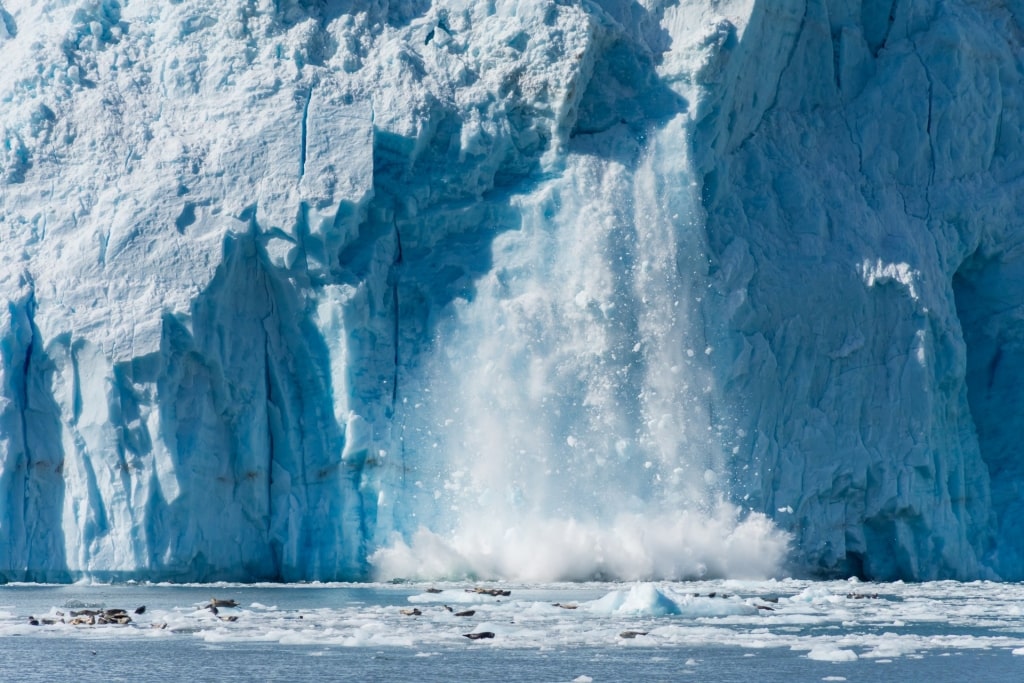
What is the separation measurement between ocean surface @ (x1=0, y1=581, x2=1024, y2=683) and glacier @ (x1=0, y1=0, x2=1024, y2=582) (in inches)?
58.2

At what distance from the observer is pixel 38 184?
20188mm

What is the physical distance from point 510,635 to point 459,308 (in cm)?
801

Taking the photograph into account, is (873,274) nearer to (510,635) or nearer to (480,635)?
(510,635)

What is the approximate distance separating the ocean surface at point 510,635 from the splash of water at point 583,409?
137 centimetres

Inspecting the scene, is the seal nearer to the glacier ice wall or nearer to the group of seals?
the group of seals

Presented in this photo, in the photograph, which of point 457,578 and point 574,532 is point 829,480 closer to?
point 574,532

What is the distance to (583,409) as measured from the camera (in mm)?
20469

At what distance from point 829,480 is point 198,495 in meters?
7.89

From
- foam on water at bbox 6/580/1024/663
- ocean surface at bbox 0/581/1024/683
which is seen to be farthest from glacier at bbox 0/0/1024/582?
ocean surface at bbox 0/581/1024/683

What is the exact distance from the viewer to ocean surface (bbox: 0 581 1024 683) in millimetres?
10984

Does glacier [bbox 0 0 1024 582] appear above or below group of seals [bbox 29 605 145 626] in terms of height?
above

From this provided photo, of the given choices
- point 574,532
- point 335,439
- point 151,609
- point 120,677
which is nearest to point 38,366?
point 335,439

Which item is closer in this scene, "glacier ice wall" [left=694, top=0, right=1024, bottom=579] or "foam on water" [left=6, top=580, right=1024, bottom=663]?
"foam on water" [left=6, top=580, right=1024, bottom=663]

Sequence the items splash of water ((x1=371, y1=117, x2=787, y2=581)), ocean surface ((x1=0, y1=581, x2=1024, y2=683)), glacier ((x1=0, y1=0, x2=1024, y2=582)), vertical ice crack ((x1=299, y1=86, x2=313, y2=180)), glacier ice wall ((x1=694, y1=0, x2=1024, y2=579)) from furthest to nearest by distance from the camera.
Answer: glacier ice wall ((x1=694, y1=0, x2=1024, y2=579)) → vertical ice crack ((x1=299, y1=86, x2=313, y2=180)) → splash of water ((x1=371, y1=117, x2=787, y2=581)) → glacier ((x1=0, y1=0, x2=1024, y2=582)) → ocean surface ((x1=0, y1=581, x2=1024, y2=683))
